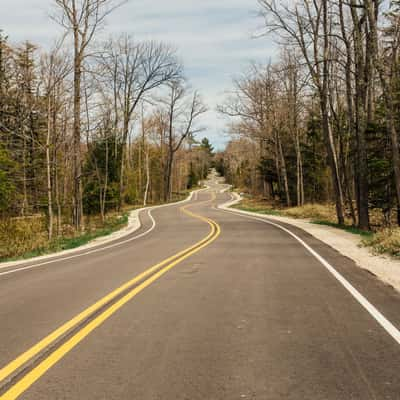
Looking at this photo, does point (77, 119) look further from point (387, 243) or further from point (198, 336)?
point (198, 336)

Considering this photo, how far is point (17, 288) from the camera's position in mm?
6949

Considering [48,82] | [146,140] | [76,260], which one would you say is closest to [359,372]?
[76,260]

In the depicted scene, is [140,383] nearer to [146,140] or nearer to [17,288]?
[17,288]

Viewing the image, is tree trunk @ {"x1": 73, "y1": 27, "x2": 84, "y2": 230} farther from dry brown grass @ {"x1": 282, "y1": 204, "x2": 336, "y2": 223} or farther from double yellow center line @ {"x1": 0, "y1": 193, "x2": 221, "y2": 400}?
dry brown grass @ {"x1": 282, "y1": 204, "x2": 336, "y2": 223}

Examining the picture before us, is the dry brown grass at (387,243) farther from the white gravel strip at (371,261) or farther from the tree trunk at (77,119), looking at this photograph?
the tree trunk at (77,119)

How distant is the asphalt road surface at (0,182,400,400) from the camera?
10.2 feet

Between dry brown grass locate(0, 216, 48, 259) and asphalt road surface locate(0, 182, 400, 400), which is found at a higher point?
asphalt road surface locate(0, 182, 400, 400)

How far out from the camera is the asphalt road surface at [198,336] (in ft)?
10.2

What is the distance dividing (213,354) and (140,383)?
2.72 ft

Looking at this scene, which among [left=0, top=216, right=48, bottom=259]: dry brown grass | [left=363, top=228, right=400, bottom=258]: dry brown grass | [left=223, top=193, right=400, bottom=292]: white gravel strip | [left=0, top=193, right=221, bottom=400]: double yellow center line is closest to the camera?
[left=0, top=193, right=221, bottom=400]: double yellow center line

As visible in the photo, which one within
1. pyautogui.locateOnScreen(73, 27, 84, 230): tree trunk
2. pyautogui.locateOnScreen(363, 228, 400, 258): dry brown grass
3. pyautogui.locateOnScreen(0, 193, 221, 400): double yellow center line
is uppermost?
pyautogui.locateOnScreen(73, 27, 84, 230): tree trunk

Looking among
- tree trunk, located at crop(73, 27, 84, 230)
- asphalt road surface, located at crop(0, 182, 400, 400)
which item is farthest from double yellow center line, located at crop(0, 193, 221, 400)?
tree trunk, located at crop(73, 27, 84, 230)

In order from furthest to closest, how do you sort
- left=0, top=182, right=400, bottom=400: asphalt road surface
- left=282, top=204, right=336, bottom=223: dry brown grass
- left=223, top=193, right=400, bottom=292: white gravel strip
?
Answer: left=282, top=204, right=336, bottom=223: dry brown grass, left=223, top=193, right=400, bottom=292: white gravel strip, left=0, top=182, right=400, bottom=400: asphalt road surface

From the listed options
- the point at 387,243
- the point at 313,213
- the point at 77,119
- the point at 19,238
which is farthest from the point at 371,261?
the point at 313,213
